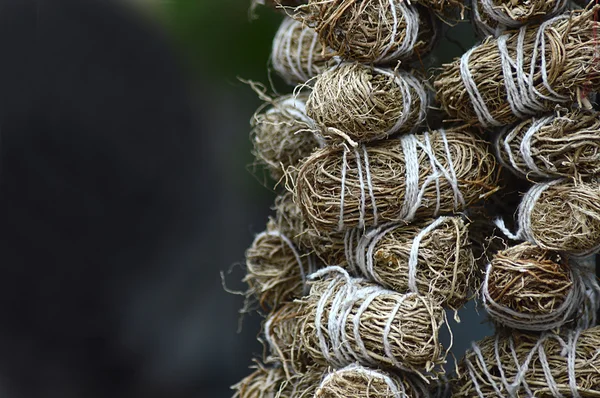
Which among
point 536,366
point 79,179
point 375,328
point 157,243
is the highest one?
point 79,179

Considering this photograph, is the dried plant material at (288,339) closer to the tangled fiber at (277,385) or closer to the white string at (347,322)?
the tangled fiber at (277,385)

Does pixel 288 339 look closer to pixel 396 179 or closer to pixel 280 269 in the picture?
pixel 280 269

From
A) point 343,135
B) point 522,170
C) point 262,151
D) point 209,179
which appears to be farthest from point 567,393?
point 209,179

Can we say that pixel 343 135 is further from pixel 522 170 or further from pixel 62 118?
pixel 62 118

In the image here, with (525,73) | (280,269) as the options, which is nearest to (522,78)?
(525,73)

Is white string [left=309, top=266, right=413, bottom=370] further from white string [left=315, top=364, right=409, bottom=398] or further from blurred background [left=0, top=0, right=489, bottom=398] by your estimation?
blurred background [left=0, top=0, right=489, bottom=398]

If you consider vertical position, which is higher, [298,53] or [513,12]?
[298,53]

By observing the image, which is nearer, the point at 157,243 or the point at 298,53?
the point at 298,53
